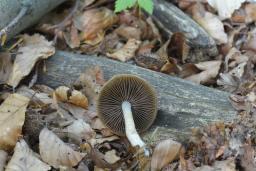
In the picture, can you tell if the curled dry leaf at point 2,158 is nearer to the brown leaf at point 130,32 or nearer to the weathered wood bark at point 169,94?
the weathered wood bark at point 169,94

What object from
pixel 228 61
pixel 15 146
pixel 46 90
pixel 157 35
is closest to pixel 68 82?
pixel 46 90

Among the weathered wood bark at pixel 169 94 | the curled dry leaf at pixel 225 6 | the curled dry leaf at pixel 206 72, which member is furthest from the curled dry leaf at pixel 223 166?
the curled dry leaf at pixel 225 6

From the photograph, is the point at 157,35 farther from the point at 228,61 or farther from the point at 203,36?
the point at 228,61

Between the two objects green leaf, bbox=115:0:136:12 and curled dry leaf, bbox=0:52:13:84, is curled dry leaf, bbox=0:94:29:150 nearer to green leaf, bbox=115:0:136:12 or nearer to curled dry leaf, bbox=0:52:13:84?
curled dry leaf, bbox=0:52:13:84

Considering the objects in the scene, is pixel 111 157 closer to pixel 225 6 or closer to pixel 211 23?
pixel 211 23

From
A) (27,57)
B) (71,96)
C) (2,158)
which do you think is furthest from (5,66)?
(2,158)
